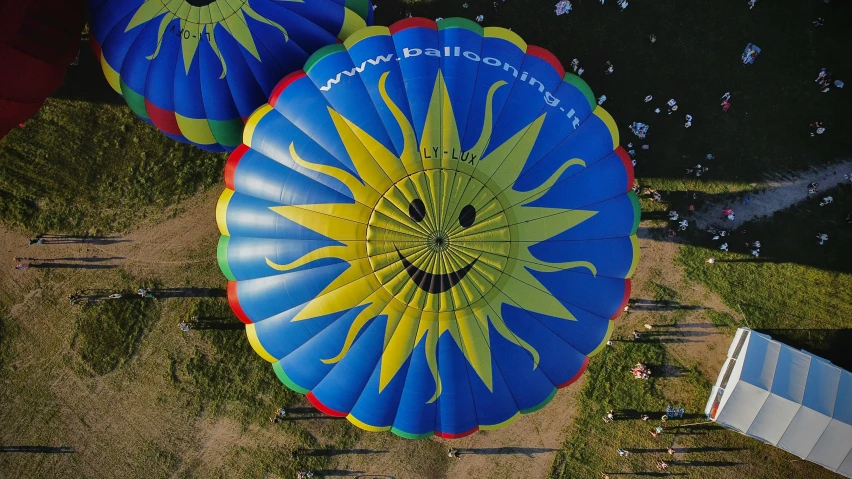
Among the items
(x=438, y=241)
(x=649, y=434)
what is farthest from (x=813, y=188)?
(x=438, y=241)

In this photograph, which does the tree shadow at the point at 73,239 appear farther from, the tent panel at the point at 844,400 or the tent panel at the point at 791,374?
the tent panel at the point at 844,400

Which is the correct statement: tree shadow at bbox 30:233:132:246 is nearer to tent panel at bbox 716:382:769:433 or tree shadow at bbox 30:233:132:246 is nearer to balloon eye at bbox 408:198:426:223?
balloon eye at bbox 408:198:426:223

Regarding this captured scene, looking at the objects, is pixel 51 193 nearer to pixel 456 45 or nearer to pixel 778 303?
pixel 456 45

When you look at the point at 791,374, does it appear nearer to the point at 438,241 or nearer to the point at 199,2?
the point at 438,241

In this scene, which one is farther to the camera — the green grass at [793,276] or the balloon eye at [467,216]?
the green grass at [793,276]

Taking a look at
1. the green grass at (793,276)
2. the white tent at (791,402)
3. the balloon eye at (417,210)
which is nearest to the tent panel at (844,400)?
the white tent at (791,402)

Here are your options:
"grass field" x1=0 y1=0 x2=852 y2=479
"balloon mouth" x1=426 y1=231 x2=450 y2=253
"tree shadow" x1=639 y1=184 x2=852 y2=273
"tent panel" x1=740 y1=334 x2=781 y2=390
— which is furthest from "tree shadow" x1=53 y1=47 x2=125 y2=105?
"tent panel" x1=740 y1=334 x2=781 y2=390
